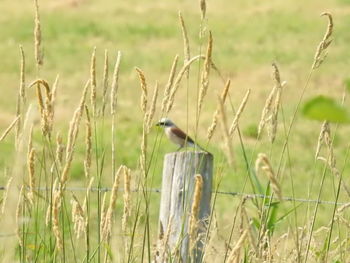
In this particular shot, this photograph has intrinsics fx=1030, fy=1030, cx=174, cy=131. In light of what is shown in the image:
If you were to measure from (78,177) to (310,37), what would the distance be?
39.8 feet

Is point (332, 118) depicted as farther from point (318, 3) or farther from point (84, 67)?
point (318, 3)

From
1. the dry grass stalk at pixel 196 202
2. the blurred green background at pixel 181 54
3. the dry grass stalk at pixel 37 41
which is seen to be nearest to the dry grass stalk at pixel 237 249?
the dry grass stalk at pixel 196 202

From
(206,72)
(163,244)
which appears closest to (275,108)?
(206,72)

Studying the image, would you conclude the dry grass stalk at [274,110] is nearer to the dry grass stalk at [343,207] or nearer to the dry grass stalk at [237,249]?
the dry grass stalk at [343,207]

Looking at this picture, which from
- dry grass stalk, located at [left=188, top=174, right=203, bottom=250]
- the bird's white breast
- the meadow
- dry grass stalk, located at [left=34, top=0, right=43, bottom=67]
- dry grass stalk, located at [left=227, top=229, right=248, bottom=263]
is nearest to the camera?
dry grass stalk, located at [left=227, top=229, right=248, bottom=263]

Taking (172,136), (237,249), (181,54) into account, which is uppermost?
(237,249)

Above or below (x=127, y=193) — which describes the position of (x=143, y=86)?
above

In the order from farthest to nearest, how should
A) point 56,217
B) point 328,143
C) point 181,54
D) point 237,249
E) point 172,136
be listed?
point 181,54
point 172,136
point 328,143
point 56,217
point 237,249

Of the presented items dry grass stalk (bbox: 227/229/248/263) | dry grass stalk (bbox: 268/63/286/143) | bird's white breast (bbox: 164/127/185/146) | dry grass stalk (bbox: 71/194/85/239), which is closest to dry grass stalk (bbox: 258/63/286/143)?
dry grass stalk (bbox: 268/63/286/143)

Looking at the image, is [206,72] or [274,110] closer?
[206,72]

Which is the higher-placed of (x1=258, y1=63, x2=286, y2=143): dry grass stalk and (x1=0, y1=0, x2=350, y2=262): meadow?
(x1=258, y1=63, x2=286, y2=143): dry grass stalk

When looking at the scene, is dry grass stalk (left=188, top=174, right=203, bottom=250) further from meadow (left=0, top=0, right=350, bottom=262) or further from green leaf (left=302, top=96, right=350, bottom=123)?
meadow (left=0, top=0, right=350, bottom=262)

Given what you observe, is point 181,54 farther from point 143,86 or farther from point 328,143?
point 143,86

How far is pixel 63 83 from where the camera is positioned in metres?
19.9
